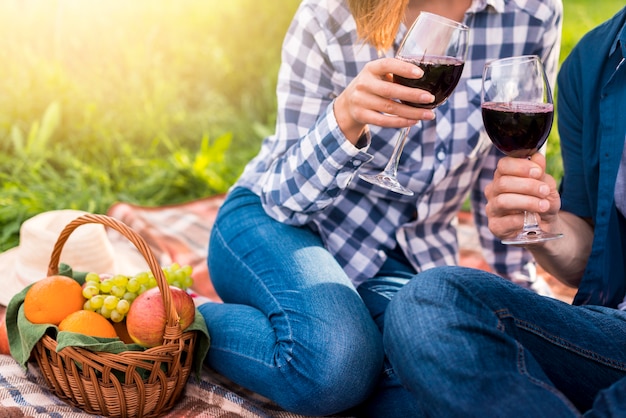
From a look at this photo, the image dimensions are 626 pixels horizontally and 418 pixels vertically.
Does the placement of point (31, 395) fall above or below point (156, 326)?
below

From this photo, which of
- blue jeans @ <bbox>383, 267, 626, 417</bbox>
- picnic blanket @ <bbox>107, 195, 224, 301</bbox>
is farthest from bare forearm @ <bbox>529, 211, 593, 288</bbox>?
picnic blanket @ <bbox>107, 195, 224, 301</bbox>

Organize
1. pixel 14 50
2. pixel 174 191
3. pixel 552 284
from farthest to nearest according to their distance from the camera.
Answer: pixel 14 50 → pixel 174 191 → pixel 552 284

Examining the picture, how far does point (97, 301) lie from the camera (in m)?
2.01

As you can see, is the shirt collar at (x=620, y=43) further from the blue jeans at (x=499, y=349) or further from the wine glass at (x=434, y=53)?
the blue jeans at (x=499, y=349)

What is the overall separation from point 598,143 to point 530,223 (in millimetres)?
361

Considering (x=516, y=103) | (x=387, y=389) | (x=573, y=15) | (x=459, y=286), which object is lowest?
(x=387, y=389)

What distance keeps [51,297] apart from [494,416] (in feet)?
4.21

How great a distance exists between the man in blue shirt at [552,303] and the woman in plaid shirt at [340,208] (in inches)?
11.5

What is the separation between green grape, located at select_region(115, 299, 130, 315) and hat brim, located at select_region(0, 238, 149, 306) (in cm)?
53

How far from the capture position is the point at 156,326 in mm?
1904

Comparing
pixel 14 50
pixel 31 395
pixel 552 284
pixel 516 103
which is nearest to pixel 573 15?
pixel 552 284

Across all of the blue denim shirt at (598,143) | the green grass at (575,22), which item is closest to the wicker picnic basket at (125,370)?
the blue denim shirt at (598,143)

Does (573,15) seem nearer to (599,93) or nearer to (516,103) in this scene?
(599,93)

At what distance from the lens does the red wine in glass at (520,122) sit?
1533 millimetres
